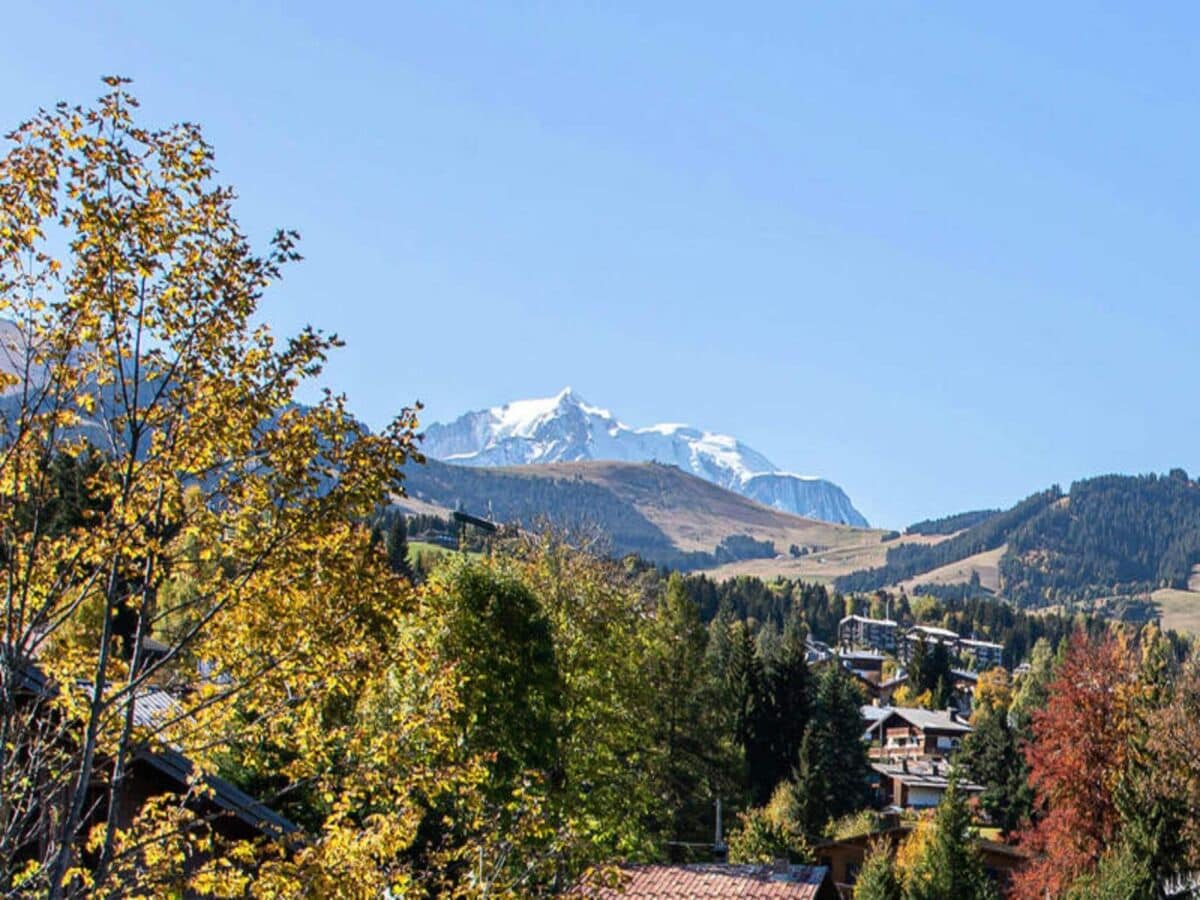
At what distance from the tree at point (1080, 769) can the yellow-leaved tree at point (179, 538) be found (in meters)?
40.1

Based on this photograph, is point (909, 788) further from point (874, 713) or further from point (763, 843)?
point (763, 843)

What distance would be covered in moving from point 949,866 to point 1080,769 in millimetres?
6168

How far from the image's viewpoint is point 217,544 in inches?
431

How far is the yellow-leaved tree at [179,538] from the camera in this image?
9945mm

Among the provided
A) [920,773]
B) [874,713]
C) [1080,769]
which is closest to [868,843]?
[1080,769]

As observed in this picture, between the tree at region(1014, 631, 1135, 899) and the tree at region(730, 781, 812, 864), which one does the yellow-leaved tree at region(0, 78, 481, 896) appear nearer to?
the tree at region(730, 781, 812, 864)

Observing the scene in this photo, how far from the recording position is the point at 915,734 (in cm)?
13075

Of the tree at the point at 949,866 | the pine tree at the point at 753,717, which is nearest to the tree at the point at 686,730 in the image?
the tree at the point at 949,866

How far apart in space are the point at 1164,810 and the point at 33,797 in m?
42.0

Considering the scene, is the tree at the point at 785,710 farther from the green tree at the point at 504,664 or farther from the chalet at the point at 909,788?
the green tree at the point at 504,664

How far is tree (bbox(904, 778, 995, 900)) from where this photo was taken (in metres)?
48.2

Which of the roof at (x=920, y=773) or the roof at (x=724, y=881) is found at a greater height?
the roof at (x=724, y=881)

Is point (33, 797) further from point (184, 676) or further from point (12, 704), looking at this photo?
point (184, 676)

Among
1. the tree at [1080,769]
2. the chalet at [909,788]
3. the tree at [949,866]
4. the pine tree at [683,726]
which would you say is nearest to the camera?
the tree at [1080,769]
